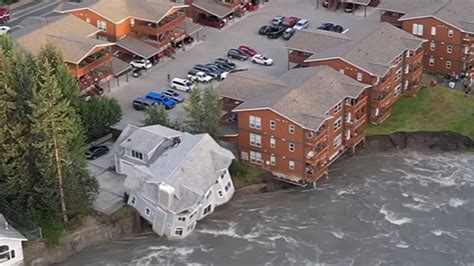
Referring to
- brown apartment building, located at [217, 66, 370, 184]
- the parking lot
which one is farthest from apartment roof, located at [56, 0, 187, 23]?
brown apartment building, located at [217, 66, 370, 184]

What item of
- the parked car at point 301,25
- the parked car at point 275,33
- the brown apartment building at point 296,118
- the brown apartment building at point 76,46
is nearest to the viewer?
A: the brown apartment building at point 296,118

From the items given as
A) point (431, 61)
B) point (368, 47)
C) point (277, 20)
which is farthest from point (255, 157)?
point (277, 20)

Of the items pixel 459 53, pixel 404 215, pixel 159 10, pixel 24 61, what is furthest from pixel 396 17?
pixel 24 61

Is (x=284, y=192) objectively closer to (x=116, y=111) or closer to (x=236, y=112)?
(x=236, y=112)

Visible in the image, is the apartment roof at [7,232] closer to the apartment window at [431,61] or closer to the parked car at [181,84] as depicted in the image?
the parked car at [181,84]

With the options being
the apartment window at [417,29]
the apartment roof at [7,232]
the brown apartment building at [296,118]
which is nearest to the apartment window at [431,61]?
the apartment window at [417,29]

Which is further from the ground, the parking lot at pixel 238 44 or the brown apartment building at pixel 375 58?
the brown apartment building at pixel 375 58

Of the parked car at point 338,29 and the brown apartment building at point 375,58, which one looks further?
the parked car at point 338,29
